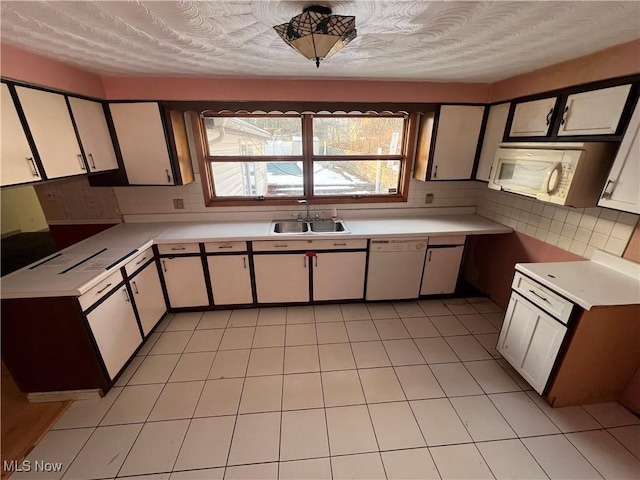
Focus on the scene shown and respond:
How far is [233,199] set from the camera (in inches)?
115

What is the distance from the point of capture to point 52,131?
1.82 m

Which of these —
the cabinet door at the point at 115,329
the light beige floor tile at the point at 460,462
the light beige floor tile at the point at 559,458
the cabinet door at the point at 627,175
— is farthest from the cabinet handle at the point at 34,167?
the cabinet door at the point at 627,175

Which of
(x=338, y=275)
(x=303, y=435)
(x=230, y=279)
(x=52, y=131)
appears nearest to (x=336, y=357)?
(x=303, y=435)

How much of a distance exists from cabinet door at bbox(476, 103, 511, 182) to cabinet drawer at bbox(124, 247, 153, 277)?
3.25 meters

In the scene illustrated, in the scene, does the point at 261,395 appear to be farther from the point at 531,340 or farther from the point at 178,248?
the point at 531,340

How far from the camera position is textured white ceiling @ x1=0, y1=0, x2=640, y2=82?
3.69ft

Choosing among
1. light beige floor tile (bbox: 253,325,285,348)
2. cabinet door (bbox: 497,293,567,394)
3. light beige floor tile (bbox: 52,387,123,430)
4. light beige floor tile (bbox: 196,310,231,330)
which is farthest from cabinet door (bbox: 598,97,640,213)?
light beige floor tile (bbox: 52,387,123,430)

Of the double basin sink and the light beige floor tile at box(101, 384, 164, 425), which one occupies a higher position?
the double basin sink

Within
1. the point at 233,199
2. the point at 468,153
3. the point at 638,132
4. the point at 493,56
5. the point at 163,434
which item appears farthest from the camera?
the point at 233,199

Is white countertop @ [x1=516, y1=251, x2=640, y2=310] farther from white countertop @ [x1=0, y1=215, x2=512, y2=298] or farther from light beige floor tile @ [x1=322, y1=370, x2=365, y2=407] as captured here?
light beige floor tile @ [x1=322, y1=370, x2=365, y2=407]

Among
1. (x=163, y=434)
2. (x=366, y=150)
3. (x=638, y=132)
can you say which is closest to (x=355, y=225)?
(x=366, y=150)

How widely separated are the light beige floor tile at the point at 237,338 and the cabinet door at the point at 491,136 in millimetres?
2736

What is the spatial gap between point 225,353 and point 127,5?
2264 millimetres

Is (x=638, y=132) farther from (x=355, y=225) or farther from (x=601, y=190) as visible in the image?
(x=355, y=225)
